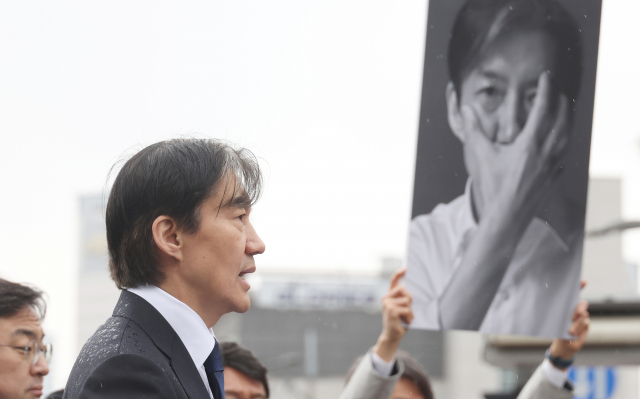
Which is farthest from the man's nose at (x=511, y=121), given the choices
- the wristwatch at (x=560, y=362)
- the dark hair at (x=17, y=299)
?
the dark hair at (x=17, y=299)

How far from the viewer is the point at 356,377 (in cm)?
317

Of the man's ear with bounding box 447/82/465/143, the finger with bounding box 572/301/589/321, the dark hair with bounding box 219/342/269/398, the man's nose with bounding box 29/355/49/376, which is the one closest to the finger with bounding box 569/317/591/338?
the finger with bounding box 572/301/589/321

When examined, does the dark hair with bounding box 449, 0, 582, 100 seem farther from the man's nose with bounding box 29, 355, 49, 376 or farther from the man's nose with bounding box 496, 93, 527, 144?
A: the man's nose with bounding box 29, 355, 49, 376

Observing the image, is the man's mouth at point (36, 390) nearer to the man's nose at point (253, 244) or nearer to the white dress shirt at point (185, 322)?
the white dress shirt at point (185, 322)

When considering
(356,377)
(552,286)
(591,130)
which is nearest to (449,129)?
(591,130)

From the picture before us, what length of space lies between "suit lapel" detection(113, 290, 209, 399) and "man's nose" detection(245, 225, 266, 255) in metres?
0.28

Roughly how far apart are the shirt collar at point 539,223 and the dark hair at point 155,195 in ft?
3.97

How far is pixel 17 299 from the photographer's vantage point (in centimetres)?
295

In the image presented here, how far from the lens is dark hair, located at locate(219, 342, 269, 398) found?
361 cm

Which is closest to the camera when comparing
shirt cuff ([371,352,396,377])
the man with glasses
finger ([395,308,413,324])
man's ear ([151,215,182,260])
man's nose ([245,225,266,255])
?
man's ear ([151,215,182,260])

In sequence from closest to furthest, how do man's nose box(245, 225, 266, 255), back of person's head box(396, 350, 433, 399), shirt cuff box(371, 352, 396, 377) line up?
man's nose box(245, 225, 266, 255) → shirt cuff box(371, 352, 396, 377) → back of person's head box(396, 350, 433, 399)

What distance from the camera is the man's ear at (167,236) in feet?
6.21

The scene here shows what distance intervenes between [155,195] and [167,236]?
104mm

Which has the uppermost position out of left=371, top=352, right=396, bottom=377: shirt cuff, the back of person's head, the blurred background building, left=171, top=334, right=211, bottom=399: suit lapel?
left=171, top=334, right=211, bottom=399: suit lapel
